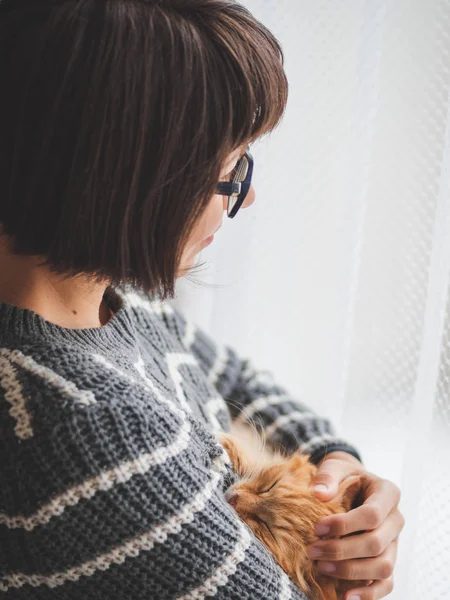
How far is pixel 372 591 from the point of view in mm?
910

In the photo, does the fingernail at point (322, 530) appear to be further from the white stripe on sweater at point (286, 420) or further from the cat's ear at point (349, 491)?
the white stripe on sweater at point (286, 420)

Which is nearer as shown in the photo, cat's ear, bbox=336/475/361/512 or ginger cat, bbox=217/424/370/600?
ginger cat, bbox=217/424/370/600

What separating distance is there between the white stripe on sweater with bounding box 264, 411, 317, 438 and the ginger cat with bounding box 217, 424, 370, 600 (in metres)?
0.23

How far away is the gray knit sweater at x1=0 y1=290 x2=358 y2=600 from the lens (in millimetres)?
688

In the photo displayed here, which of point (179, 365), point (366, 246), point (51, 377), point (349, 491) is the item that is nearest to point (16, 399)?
point (51, 377)

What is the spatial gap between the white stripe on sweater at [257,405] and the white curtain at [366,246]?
0.32 feet

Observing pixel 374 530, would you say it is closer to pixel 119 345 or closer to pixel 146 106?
pixel 119 345

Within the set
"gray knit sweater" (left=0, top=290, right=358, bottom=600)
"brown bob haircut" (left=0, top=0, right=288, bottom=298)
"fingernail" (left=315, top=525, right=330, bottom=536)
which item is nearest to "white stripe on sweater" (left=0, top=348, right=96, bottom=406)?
"gray knit sweater" (left=0, top=290, right=358, bottom=600)

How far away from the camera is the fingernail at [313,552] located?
0.85 metres

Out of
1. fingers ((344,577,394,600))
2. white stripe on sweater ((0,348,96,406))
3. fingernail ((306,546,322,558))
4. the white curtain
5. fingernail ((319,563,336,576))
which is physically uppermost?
the white curtain

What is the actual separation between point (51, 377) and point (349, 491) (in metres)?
0.50

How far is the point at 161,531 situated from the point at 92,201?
0.37m

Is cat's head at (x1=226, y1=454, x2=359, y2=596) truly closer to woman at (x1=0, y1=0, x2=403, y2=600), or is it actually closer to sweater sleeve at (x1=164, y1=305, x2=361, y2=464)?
woman at (x1=0, y1=0, x2=403, y2=600)

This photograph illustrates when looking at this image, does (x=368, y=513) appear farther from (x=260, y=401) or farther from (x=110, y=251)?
(x=110, y=251)
